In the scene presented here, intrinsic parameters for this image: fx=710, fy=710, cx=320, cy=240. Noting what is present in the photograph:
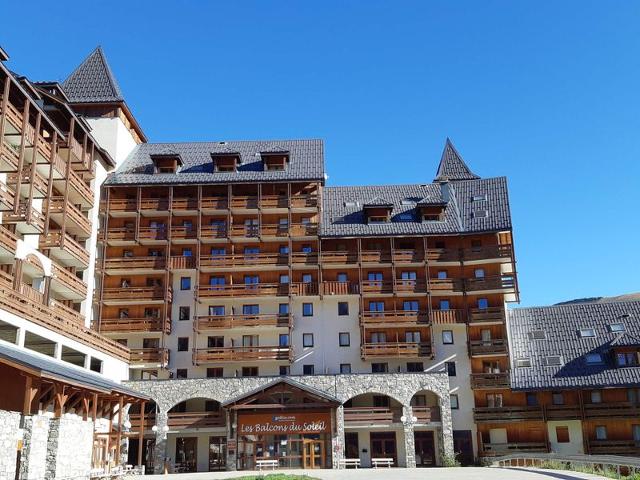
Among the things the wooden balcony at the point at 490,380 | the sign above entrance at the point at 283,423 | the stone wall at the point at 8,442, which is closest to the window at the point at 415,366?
the wooden balcony at the point at 490,380

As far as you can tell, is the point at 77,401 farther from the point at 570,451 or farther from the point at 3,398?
the point at 570,451

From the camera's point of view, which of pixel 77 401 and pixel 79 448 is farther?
pixel 77 401

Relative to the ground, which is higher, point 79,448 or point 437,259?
point 437,259

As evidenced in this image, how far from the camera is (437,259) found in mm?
52281

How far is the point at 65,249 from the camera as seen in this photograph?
43.5 meters

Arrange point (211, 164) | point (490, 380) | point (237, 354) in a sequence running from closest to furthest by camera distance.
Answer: point (490, 380), point (237, 354), point (211, 164)

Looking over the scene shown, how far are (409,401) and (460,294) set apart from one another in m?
9.06

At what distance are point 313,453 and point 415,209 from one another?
2038 centimetres

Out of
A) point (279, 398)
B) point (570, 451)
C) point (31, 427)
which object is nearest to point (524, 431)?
point (570, 451)

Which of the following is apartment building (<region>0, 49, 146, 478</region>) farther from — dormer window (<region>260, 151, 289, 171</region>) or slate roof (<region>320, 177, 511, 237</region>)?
slate roof (<region>320, 177, 511, 237</region>)

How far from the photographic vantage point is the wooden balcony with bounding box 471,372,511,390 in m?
49.3

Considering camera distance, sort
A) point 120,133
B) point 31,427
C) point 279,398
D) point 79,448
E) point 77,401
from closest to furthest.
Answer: point 31,427 → point 79,448 → point 77,401 → point 279,398 → point 120,133

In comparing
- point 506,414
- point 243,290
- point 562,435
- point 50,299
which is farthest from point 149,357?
point 562,435

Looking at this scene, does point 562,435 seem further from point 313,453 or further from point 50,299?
point 50,299
